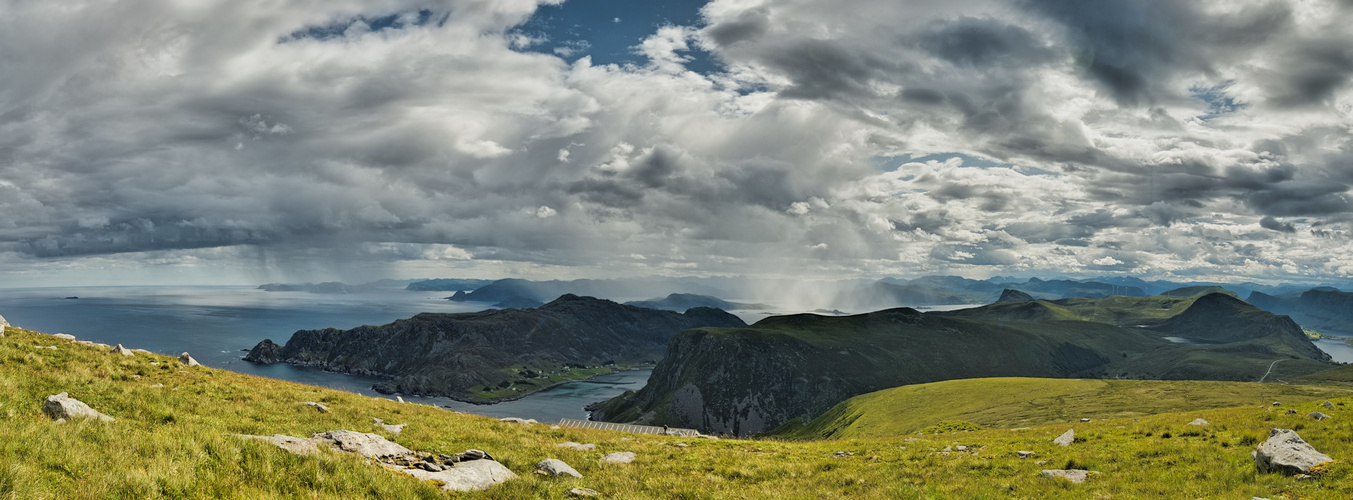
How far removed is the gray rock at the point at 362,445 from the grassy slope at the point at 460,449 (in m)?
3.14

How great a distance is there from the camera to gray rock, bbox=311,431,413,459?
18125 millimetres

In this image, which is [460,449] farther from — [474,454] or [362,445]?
[362,445]

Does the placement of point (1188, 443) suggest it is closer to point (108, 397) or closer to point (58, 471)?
point (58, 471)

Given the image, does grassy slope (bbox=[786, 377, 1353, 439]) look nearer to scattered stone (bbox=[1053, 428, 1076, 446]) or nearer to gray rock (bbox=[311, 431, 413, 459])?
scattered stone (bbox=[1053, 428, 1076, 446])

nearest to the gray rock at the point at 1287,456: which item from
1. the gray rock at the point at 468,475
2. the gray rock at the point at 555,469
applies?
the gray rock at the point at 555,469

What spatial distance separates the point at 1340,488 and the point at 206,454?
101ft

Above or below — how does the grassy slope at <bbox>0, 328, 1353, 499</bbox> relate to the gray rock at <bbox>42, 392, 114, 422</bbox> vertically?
below

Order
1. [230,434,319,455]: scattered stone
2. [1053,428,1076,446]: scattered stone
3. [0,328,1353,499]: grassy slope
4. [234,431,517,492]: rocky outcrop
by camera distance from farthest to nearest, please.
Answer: [1053,428,1076,446]: scattered stone, [234,431,517,492]: rocky outcrop, [230,434,319,455]: scattered stone, [0,328,1353,499]: grassy slope

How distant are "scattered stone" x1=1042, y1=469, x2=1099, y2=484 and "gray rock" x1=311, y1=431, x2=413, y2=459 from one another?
81.3 feet

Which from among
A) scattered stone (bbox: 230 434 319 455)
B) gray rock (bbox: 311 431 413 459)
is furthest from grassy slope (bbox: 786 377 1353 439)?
scattered stone (bbox: 230 434 319 455)

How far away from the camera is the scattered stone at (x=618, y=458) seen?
25188 mm

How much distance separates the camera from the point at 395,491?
1323 cm

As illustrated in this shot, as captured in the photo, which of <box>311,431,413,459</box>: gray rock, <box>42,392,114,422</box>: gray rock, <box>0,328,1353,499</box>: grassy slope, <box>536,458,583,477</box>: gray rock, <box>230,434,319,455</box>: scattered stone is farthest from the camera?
<box>536,458,583,477</box>: gray rock

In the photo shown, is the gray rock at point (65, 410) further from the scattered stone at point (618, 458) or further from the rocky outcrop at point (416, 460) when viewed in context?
the scattered stone at point (618, 458)
